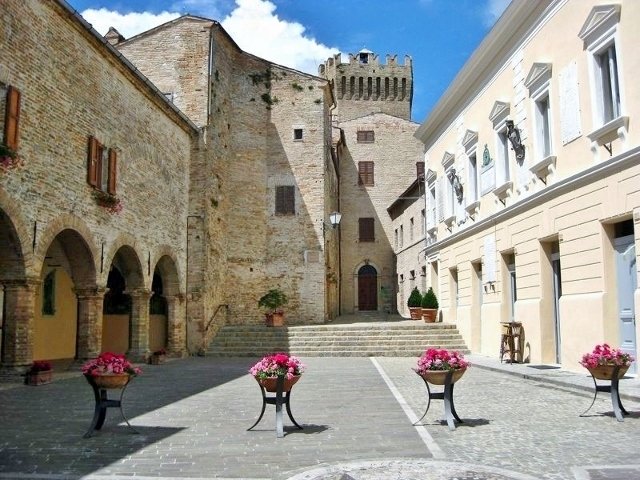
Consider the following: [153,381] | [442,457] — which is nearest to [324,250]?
[153,381]

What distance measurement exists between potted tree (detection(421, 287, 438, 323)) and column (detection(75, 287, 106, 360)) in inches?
473

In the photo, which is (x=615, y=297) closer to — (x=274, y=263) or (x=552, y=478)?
(x=552, y=478)

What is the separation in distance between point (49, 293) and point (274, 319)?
328 inches

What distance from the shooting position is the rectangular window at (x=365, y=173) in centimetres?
3978

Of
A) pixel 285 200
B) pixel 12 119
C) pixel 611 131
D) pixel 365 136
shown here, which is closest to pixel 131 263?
pixel 12 119

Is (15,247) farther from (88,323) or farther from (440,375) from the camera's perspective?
(440,375)

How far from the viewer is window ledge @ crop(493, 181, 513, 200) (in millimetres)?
15352

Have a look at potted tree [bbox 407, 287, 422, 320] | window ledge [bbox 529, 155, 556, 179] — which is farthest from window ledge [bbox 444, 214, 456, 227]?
window ledge [bbox 529, 155, 556, 179]

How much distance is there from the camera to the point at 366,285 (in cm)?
3856

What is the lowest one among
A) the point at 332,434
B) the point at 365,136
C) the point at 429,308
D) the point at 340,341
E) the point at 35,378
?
the point at 332,434

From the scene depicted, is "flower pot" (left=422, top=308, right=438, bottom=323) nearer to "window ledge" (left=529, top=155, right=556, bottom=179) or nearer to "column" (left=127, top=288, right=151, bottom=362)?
"window ledge" (left=529, top=155, right=556, bottom=179)

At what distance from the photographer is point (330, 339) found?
20469 millimetres

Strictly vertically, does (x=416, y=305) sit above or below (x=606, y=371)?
above

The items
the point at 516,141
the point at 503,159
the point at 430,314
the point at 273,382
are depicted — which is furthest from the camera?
the point at 430,314
